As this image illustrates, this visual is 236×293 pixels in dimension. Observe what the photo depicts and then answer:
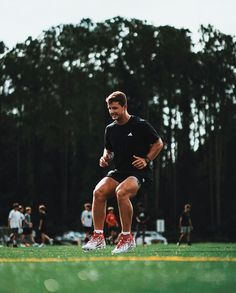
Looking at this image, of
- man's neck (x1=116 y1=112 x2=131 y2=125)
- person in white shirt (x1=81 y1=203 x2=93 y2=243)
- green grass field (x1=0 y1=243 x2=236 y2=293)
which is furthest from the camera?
person in white shirt (x1=81 y1=203 x2=93 y2=243)

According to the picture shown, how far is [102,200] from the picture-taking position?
34.7ft

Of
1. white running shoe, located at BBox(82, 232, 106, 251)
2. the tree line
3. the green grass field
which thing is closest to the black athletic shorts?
white running shoe, located at BBox(82, 232, 106, 251)

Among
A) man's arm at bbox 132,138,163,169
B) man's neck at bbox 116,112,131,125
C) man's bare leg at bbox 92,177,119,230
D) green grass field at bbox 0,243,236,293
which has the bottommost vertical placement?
green grass field at bbox 0,243,236,293

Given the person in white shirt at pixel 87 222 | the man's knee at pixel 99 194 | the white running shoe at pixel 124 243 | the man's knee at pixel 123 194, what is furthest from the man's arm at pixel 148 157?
the person in white shirt at pixel 87 222

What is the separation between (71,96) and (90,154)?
4617mm

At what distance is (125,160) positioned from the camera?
10430 mm

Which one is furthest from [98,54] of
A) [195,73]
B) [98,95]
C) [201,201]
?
[201,201]

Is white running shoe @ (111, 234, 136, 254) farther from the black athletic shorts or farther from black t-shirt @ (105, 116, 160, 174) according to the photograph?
black t-shirt @ (105, 116, 160, 174)

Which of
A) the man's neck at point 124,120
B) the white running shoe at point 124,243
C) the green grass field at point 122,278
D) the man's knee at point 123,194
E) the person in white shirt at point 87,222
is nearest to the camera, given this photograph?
the green grass field at point 122,278

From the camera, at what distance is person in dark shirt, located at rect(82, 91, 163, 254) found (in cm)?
1029

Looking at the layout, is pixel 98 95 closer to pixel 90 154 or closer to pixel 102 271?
pixel 90 154

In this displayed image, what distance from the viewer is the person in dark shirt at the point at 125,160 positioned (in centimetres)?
1029

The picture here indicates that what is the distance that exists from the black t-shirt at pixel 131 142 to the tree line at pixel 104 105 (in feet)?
144

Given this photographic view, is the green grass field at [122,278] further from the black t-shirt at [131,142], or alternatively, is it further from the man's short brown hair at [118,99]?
the man's short brown hair at [118,99]
